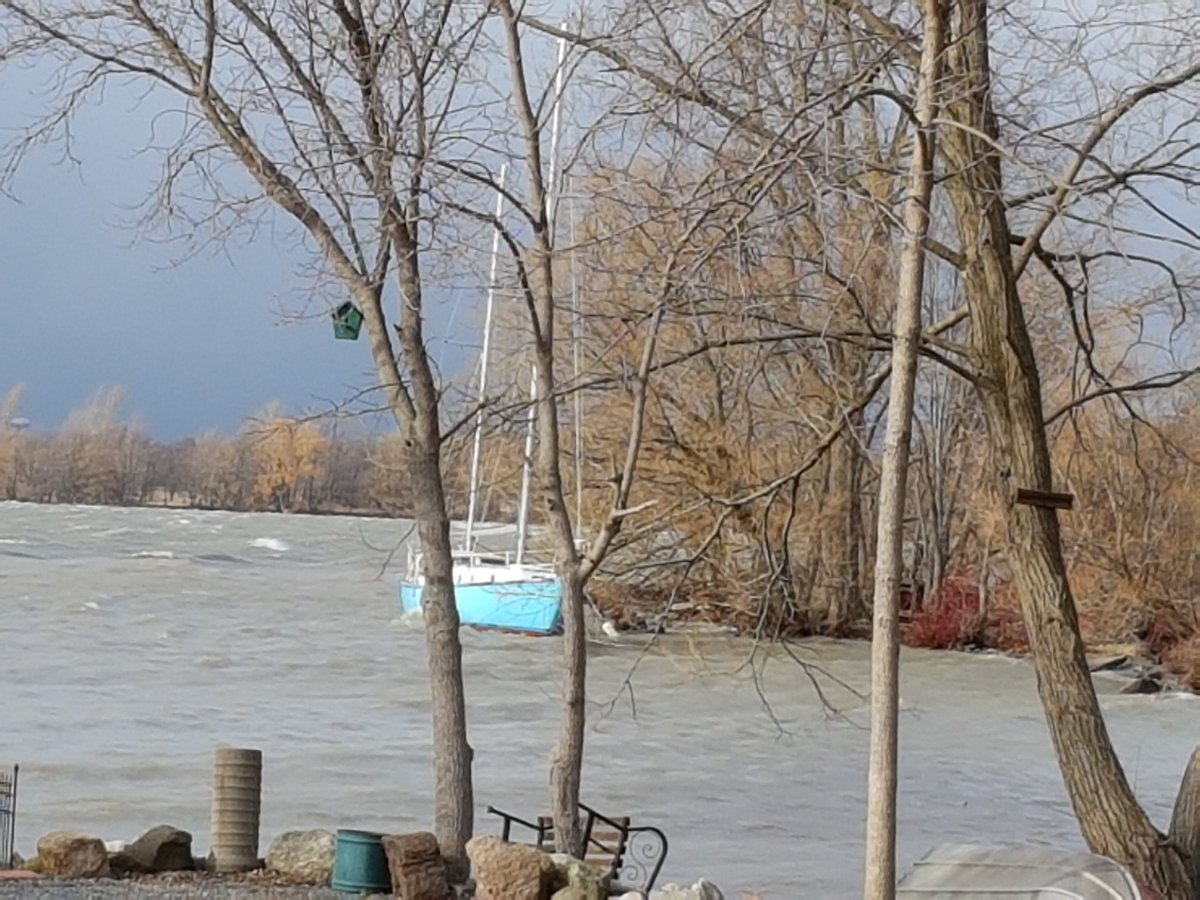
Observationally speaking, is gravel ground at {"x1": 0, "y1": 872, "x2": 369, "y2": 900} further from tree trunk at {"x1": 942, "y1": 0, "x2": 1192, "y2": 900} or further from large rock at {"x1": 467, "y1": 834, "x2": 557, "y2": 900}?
tree trunk at {"x1": 942, "y1": 0, "x2": 1192, "y2": 900}

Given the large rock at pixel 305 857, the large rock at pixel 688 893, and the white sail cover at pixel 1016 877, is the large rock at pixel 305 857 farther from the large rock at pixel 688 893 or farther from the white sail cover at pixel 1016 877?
the white sail cover at pixel 1016 877

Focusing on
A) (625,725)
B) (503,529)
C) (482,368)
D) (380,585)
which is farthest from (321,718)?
(380,585)

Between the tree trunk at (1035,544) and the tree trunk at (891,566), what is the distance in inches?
89.1

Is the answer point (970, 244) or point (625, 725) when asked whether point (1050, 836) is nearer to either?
point (625, 725)

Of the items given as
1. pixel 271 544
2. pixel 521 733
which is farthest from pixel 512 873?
pixel 271 544

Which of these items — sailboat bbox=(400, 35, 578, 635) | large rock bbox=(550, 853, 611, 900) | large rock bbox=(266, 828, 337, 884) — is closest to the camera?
large rock bbox=(550, 853, 611, 900)

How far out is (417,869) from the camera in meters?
7.88

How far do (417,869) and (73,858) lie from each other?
5.91ft

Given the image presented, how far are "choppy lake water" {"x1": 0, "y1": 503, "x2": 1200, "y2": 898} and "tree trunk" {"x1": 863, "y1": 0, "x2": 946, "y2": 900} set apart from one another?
6209mm

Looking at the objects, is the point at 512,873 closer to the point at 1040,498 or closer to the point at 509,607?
the point at 1040,498

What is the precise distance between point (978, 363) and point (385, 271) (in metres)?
2.86

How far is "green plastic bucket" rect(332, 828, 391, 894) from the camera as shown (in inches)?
319

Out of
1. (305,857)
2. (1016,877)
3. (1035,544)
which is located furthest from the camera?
(305,857)

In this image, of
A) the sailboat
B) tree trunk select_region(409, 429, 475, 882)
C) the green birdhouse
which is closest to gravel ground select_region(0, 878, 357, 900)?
tree trunk select_region(409, 429, 475, 882)
